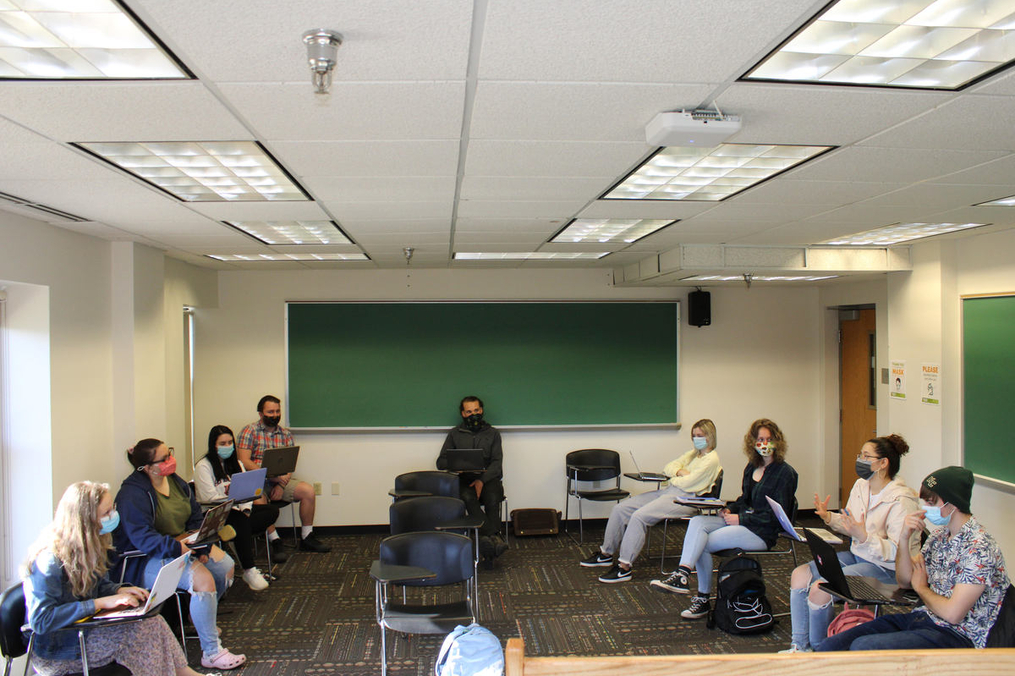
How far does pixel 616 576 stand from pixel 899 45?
15.1 ft

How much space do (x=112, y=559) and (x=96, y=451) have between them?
0.99 metres

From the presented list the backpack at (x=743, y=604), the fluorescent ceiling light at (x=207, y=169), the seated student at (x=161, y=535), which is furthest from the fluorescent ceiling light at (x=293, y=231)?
the backpack at (x=743, y=604)

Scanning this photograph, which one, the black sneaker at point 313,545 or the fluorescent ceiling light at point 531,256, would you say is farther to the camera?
the black sneaker at point 313,545

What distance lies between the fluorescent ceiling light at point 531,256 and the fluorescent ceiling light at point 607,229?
0.74m

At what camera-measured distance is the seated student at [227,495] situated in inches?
205

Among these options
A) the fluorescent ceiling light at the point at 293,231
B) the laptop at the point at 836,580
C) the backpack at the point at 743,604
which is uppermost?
the fluorescent ceiling light at the point at 293,231

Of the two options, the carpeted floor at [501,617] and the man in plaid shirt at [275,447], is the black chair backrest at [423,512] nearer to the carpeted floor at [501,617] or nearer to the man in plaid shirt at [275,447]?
the carpeted floor at [501,617]

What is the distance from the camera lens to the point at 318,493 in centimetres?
677

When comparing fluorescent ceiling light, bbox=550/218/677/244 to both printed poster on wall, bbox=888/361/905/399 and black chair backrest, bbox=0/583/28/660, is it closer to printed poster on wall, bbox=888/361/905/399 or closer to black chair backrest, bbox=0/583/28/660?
printed poster on wall, bbox=888/361/905/399

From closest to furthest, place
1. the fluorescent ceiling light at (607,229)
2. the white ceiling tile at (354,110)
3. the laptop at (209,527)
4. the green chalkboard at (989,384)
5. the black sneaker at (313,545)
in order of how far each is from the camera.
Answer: the white ceiling tile at (354,110)
the laptop at (209,527)
the fluorescent ceiling light at (607,229)
the green chalkboard at (989,384)
the black sneaker at (313,545)

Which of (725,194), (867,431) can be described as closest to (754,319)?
(867,431)

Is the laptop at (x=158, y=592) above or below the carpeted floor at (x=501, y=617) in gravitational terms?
above

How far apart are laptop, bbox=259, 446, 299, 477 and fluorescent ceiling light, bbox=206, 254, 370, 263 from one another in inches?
66.8

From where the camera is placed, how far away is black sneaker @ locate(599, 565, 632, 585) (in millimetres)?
5375
